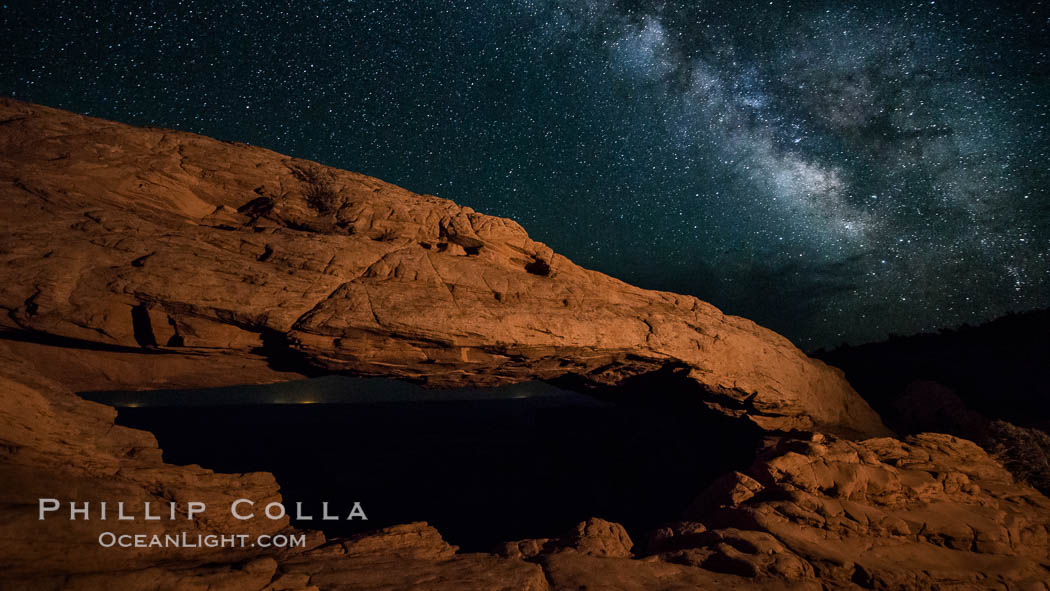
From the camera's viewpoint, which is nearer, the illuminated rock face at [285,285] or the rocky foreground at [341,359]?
the rocky foreground at [341,359]

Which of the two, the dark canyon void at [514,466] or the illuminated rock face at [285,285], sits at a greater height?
the illuminated rock face at [285,285]

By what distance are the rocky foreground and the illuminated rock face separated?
0.04 m

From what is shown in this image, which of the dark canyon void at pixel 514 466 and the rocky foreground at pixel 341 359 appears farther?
the dark canyon void at pixel 514 466

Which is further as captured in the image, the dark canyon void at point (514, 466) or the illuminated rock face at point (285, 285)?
the dark canyon void at point (514, 466)

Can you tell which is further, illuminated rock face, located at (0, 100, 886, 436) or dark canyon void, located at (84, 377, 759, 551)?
dark canyon void, located at (84, 377, 759, 551)

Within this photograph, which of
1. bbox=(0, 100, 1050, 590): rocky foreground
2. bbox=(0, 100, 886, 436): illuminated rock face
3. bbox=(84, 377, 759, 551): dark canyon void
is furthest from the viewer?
bbox=(84, 377, 759, 551): dark canyon void

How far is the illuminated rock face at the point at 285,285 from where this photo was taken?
603 cm

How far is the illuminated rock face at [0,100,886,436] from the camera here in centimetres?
603

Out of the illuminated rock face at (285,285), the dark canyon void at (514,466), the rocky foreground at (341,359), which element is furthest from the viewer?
the dark canyon void at (514,466)

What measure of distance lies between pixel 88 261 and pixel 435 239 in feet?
18.6

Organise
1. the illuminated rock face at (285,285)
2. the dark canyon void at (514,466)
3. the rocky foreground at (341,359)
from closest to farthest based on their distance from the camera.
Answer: the rocky foreground at (341,359) < the illuminated rock face at (285,285) < the dark canyon void at (514,466)

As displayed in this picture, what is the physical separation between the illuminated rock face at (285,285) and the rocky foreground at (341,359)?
43 mm

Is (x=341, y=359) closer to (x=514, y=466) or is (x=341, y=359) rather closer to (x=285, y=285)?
(x=285, y=285)

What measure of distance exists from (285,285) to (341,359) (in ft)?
5.66
